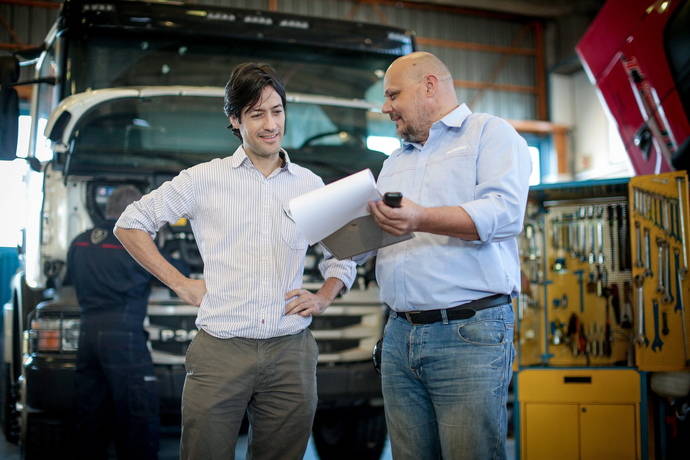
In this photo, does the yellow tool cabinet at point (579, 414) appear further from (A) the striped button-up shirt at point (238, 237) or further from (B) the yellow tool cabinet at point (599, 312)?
(A) the striped button-up shirt at point (238, 237)

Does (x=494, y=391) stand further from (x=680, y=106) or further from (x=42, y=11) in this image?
(x=42, y=11)

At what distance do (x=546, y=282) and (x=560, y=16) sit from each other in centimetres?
1117

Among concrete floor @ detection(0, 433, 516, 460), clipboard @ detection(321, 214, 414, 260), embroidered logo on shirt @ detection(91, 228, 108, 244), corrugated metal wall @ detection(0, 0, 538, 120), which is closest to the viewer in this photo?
clipboard @ detection(321, 214, 414, 260)

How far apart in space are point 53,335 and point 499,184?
2511 millimetres

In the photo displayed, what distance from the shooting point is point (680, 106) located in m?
4.18

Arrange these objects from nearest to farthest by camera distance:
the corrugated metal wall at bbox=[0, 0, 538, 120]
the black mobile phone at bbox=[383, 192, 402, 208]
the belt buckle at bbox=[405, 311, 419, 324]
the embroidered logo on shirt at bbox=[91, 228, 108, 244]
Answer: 1. the black mobile phone at bbox=[383, 192, 402, 208]
2. the belt buckle at bbox=[405, 311, 419, 324]
3. the embroidered logo on shirt at bbox=[91, 228, 108, 244]
4. the corrugated metal wall at bbox=[0, 0, 538, 120]

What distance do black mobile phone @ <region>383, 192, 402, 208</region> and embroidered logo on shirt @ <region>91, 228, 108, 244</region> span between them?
223cm

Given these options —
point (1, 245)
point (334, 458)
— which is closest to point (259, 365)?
point (334, 458)

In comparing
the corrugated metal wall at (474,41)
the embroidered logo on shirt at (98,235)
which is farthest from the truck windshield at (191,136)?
the corrugated metal wall at (474,41)

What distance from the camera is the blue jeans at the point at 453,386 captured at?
79.3 inches

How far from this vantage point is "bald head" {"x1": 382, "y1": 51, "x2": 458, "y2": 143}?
87.0 inches

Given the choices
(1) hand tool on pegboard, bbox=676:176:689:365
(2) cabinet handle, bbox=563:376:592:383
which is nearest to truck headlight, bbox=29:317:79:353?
(2) cabinet handle, bbox=563:376:592:383

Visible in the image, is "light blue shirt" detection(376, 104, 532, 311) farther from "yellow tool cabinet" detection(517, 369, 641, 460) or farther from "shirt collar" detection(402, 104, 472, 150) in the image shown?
"yellow tool cabinet" detection(517, 369, 641, 460)

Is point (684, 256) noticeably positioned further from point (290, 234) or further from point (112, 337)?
point (112, 337)
